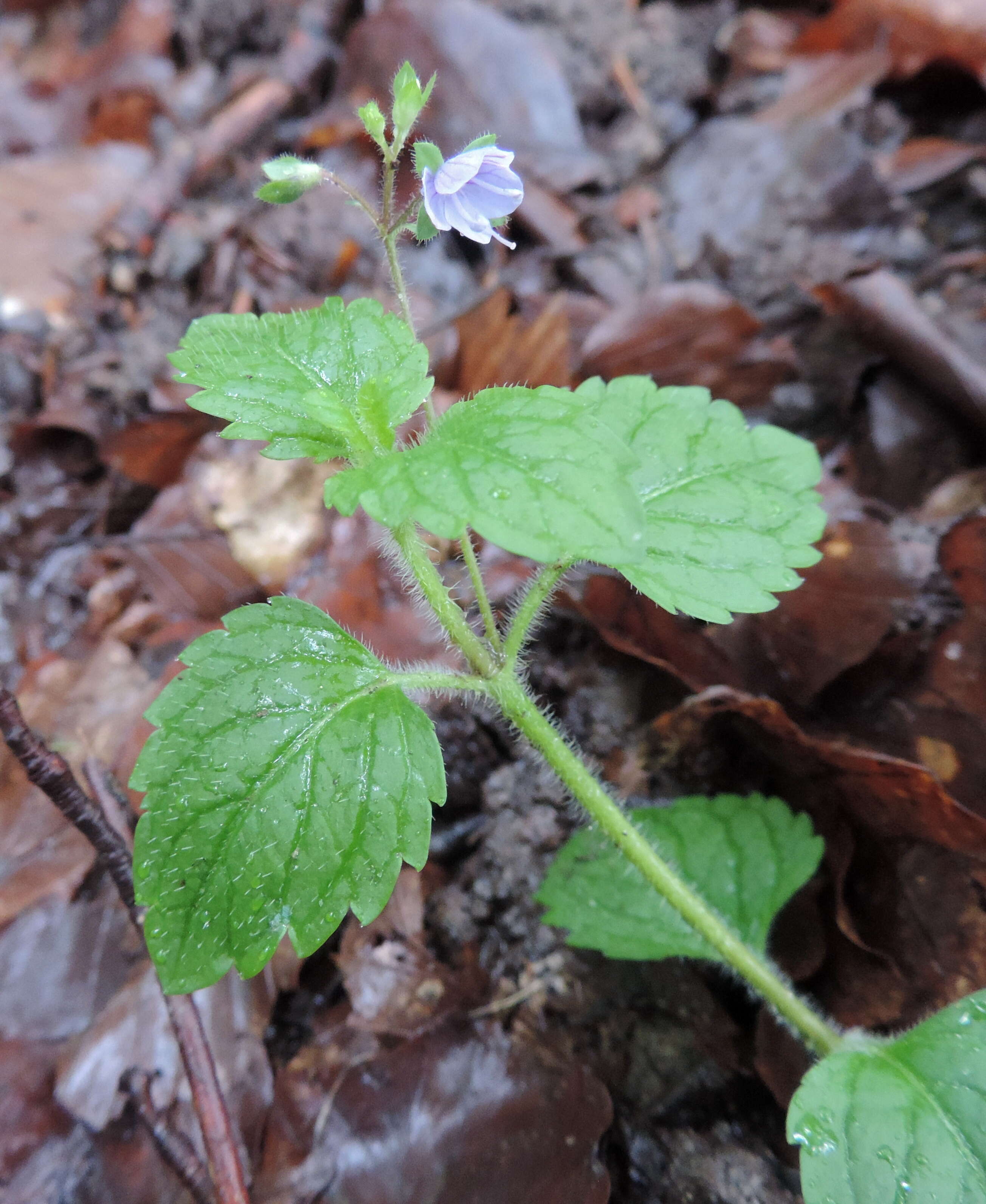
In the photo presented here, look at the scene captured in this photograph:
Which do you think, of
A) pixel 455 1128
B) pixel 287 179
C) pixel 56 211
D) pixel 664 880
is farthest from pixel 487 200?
pixel 56 211

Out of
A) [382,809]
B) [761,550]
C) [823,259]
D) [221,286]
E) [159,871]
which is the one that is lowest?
[823,259]

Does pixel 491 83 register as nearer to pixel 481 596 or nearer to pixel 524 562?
pixel 524 562

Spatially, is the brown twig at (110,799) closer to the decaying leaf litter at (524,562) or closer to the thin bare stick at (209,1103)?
the decaying leaf litter at (524,562)

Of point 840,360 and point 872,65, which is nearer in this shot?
point 840,360

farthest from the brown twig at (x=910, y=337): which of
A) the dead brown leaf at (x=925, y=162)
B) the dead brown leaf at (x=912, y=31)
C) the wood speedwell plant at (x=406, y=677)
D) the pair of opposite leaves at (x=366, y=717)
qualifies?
the dead brown leaf at (x=912, y=31)

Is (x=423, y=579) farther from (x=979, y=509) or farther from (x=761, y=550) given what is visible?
(x=979, y=509)

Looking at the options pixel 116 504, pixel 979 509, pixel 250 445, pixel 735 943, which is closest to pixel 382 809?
pixel 735 943

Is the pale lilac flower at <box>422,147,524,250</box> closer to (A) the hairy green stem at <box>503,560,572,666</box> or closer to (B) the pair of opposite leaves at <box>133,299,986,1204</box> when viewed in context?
(B) the pair of opposite leaves at <box>133,299,986,1204</box>
